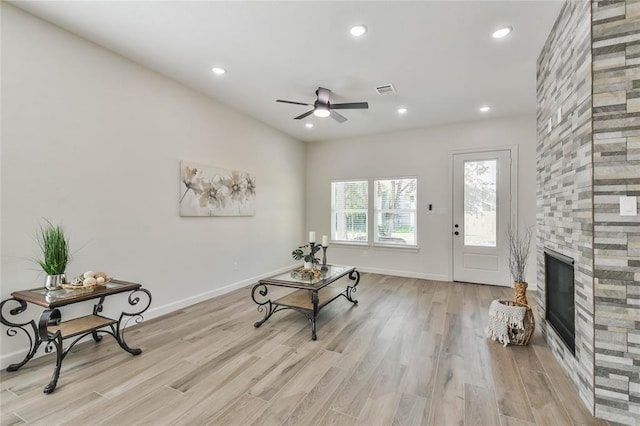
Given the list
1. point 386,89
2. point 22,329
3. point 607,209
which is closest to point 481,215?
point 386,89

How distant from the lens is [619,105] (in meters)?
1.75

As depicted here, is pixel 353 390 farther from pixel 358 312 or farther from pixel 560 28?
pixel 560 28

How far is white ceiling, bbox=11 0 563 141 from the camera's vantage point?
234 centimetres

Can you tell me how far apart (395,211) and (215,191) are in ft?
11.4

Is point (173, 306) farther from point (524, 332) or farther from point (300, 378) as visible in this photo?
point (524, 332)

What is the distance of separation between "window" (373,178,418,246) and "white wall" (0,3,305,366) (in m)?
2.82

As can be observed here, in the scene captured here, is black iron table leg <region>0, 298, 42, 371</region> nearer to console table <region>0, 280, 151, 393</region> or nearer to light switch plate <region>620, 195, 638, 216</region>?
console table <region>0, 280, 151, 393</region>

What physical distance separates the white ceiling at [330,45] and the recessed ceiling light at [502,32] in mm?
52

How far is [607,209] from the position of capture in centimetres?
177

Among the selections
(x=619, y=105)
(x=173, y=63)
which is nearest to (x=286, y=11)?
(x=173, y=63)

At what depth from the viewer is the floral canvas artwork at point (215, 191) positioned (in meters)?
3.80

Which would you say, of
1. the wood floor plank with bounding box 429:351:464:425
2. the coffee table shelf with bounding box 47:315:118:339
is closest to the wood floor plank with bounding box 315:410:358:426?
the wood floor plank with bounding box 429:351:464:425

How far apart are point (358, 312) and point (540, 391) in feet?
6.42

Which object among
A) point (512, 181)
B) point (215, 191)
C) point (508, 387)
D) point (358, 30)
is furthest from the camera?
point (512, 181)
